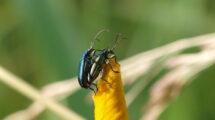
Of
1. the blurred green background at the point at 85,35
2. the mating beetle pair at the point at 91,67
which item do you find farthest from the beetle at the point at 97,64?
the blurred green background at the point at 85,35

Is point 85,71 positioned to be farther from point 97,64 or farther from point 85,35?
point 85,35

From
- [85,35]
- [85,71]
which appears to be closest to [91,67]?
[85,71]

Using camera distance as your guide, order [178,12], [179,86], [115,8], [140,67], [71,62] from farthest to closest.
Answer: [115,8], [178,12], [71,62], [140,67], [179,86]

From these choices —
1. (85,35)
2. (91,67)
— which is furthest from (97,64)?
(85,35)

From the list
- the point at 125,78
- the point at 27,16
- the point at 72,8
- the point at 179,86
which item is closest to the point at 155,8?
the point at 72,8

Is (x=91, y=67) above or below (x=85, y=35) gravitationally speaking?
below

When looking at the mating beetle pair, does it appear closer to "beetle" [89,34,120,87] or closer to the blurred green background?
"beetle" [89,34,120,87]

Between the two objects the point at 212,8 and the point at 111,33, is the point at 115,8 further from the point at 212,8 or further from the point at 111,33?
the point at 212,8

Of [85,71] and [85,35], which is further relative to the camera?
[85,35]
